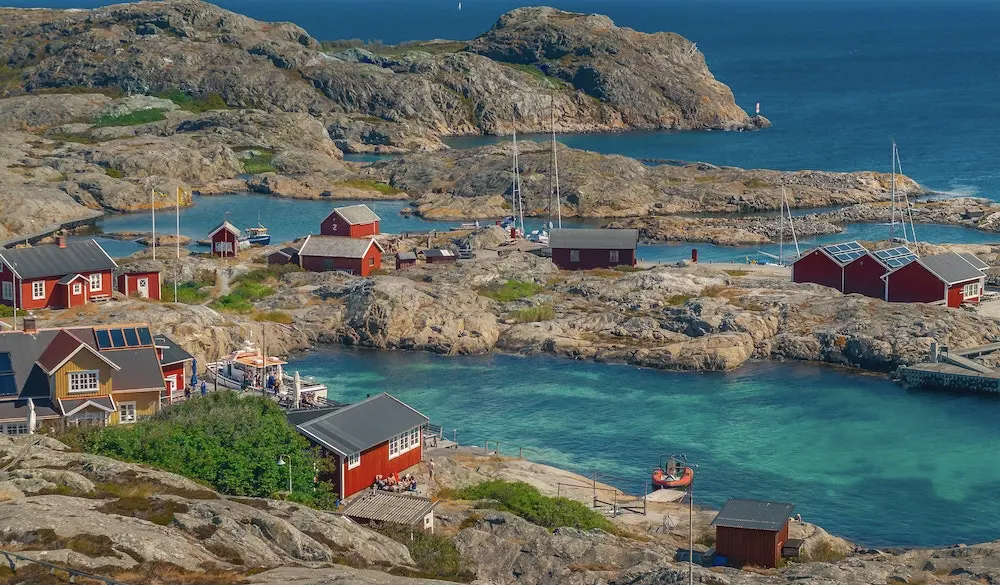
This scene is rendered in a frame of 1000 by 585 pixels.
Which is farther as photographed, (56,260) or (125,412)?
(56,260)

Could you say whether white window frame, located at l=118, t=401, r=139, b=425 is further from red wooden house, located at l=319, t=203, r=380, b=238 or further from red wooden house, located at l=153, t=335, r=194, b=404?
red wooden house, located at l=319, t=203, r=380, b=238

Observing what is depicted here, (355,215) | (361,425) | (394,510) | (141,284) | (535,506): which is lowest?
(535,506)

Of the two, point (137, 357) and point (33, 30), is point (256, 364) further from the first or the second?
point (33, 30)

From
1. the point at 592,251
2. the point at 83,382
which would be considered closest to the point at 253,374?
the point at 83,382

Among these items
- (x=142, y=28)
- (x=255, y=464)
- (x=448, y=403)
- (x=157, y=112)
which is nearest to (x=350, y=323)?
(x=448, y=403)

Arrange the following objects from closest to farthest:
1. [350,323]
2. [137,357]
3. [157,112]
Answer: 1. [137,357]
2. [350,323]
3. [157,112]

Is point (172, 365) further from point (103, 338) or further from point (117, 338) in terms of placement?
A: point (103, 338)

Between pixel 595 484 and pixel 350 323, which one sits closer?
pixel 595 484
